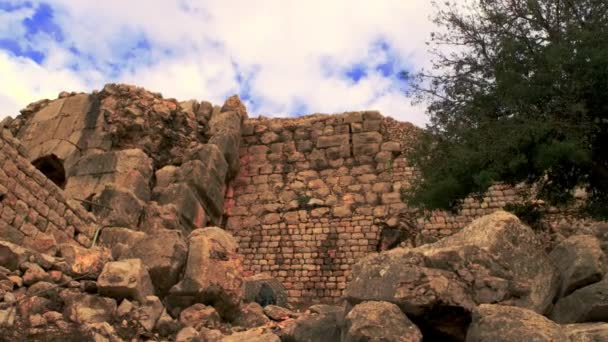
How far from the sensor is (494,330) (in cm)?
428

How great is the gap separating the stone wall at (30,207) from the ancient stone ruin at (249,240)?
0.08 ft

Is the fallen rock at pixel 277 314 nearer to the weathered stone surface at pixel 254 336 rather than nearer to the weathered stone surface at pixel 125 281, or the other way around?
the weathered stone surface at pixel 254 336

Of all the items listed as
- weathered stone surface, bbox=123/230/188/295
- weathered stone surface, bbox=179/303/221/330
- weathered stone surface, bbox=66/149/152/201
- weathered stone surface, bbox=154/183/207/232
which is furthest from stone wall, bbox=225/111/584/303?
weathered stone surface, bbox=179/303/221/330

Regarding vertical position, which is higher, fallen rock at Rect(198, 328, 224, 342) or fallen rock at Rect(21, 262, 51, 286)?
fallen rock at Rect(21, 262, 51, 286)

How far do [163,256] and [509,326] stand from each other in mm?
3578

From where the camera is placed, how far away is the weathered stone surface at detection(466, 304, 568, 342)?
161 inches

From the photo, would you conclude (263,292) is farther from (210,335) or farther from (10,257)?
(10,257)

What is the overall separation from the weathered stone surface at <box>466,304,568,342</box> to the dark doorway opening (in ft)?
36.0

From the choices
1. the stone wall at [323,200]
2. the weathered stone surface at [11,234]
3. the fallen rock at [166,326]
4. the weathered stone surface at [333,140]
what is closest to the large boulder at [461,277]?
the fallen rock at [166,326]

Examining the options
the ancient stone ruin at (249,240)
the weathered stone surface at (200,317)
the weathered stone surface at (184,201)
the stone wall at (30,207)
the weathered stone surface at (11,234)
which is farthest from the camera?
the weathered stone surface at (184,201)

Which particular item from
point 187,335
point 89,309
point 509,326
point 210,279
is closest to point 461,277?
point 509,326

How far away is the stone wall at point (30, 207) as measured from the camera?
22.5 feet

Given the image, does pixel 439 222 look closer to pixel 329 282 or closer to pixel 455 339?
pixel 329 282

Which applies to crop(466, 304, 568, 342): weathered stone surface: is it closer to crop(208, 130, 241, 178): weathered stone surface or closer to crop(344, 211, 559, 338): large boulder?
crop(344, 211, 559, 338): large boulder
